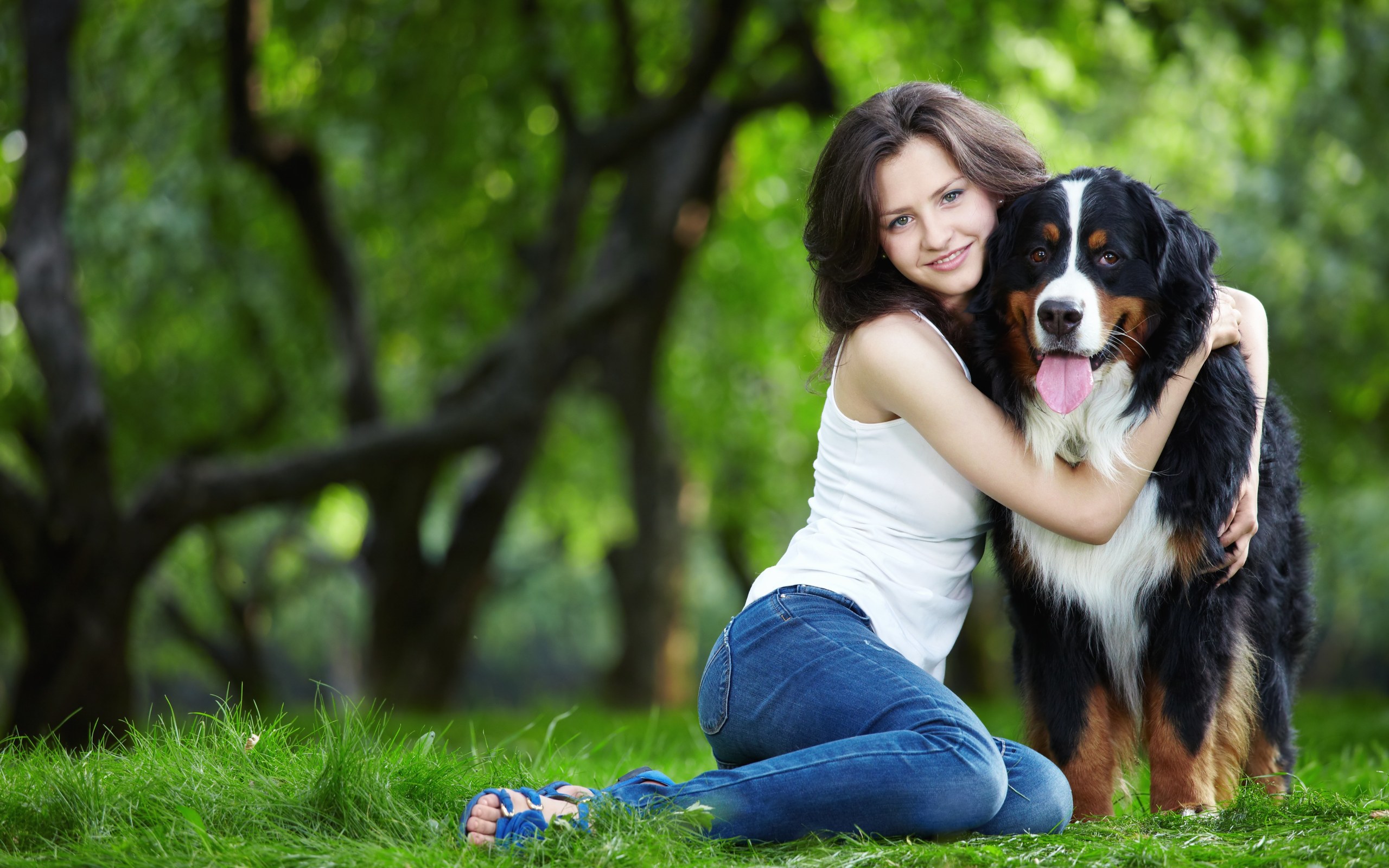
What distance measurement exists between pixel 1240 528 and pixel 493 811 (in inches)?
60.0

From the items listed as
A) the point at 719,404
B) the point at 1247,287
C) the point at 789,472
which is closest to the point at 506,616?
the point at 789,472

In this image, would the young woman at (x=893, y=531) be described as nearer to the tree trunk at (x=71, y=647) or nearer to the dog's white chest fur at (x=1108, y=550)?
the dog's white chest fur at (x=1108, y=550)

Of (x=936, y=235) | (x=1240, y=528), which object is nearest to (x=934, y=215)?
(x=936, y=235)

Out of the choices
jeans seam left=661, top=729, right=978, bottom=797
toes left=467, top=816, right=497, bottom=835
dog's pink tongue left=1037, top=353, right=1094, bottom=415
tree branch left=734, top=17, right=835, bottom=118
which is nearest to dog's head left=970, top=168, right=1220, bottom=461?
dog's pink tongue left=1037, top=353, right=1094, bottom=415

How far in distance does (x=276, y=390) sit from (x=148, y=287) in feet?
6.26

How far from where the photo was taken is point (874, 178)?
260 centimetres

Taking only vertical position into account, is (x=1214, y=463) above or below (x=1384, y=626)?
above

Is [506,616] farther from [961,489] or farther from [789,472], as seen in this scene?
[961,489]

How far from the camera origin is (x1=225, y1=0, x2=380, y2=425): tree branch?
243 inches

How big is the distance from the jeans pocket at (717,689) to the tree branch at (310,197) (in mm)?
4726

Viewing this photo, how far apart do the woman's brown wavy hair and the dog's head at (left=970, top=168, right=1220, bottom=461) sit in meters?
0.15

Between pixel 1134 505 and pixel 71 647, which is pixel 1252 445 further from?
pixel 71 647

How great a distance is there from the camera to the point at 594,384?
10.3m

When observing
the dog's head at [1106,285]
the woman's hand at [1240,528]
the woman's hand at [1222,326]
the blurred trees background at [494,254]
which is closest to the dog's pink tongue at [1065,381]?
the dog's head at [1106,285]
